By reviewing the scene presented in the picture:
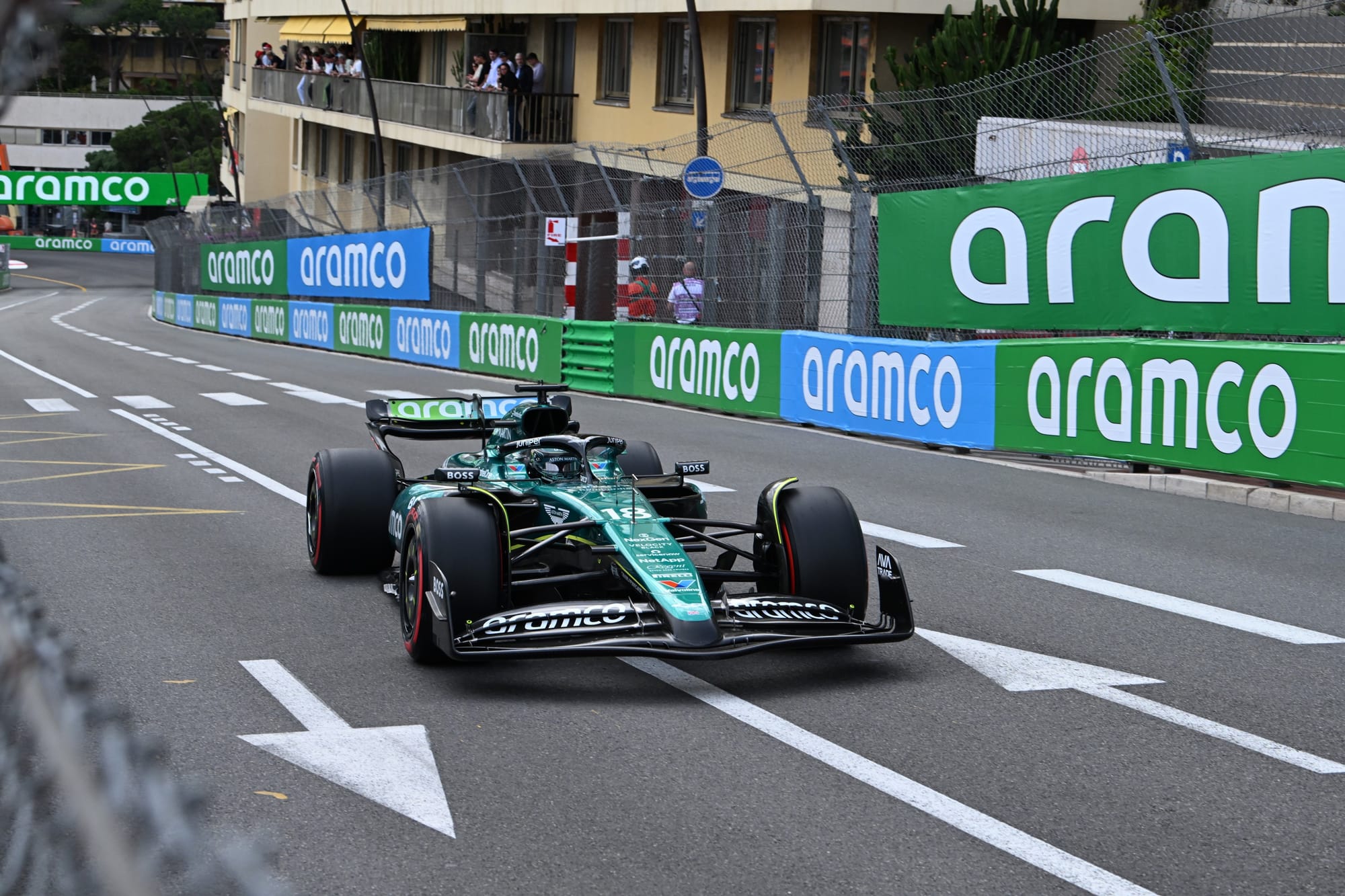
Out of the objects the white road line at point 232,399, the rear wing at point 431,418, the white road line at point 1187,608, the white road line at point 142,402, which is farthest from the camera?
the white road line at point 232,399

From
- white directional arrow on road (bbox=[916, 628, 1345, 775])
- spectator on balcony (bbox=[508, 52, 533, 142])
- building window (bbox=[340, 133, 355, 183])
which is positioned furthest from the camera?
building window (bbox=[340, 133, 355, 183])

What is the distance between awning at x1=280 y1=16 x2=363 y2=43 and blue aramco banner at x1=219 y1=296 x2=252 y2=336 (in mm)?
8347

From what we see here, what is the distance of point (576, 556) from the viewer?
22.7 feet

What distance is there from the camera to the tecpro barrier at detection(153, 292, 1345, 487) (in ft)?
36.2

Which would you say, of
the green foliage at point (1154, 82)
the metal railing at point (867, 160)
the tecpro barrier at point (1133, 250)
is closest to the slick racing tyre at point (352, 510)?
the metal railing at point (867, 160)

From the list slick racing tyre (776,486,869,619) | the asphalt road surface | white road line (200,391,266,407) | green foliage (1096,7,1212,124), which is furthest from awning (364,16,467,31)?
slick racing tyre (776,486,869,619)

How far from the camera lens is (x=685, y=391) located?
19.3 metres

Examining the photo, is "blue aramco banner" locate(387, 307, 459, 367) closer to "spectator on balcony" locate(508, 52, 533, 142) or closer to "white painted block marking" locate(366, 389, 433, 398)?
"white painted block marking" locate(366, 389, 433, 398)

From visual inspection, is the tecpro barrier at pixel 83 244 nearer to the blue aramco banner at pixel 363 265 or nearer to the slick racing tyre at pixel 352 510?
the blue aramco banner at pixel 363 265

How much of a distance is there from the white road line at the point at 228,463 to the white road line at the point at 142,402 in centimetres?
98

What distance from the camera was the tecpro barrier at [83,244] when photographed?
100188 millimetres

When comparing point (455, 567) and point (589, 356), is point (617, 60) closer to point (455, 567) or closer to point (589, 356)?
point (589, 356)

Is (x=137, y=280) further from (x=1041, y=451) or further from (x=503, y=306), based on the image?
(x=1041, y=451)

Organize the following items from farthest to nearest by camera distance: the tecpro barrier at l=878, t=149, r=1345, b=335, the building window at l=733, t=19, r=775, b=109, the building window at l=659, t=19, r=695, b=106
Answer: the building window at l=659, t=19, r=695, b=106
the building window at l=733, t=19, r=775, b=109
the tecpro barrier at l=878, t=149, r=1345, b=335
